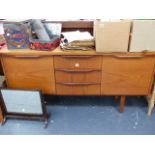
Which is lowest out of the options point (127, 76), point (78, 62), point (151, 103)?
point (151, 103)

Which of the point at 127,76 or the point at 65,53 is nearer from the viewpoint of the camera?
the point at 65,53

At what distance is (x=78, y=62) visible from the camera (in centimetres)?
159

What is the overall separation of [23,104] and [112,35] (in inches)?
42.0

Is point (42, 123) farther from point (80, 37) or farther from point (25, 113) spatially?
point (80, 37)

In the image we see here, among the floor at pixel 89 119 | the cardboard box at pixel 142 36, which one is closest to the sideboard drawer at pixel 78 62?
the cardboard box at pixel 142 36

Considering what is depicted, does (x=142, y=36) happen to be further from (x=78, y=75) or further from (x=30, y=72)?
(x=30, y=72)

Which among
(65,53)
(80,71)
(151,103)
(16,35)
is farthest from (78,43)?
(151,103)

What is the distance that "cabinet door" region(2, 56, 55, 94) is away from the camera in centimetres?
161

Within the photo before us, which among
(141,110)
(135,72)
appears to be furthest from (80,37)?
(141,110)

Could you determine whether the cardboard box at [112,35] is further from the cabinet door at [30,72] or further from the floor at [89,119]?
the floor at [89,119]

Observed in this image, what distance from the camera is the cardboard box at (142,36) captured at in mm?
1415

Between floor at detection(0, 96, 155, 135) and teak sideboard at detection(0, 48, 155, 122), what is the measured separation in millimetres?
279

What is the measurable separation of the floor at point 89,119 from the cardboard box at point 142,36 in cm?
74

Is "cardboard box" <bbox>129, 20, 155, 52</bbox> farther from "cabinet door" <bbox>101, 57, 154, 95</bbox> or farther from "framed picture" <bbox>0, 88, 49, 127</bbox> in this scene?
"framed picture" <bbox>0, 88, 49, 127</bbox>
